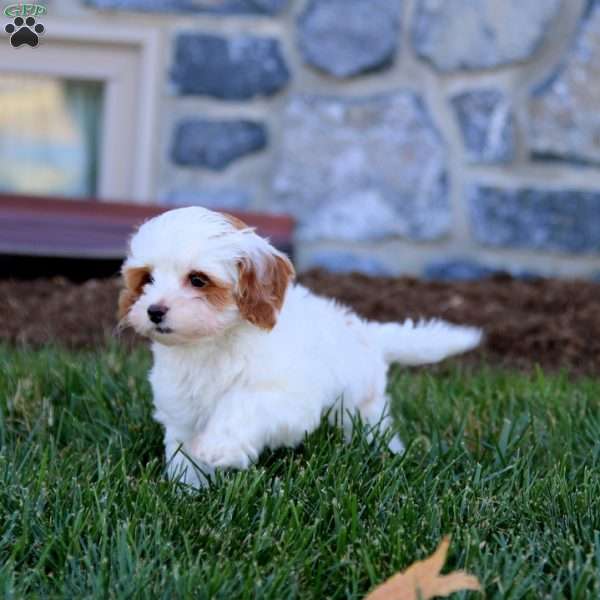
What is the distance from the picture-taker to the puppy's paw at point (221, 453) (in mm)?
2447

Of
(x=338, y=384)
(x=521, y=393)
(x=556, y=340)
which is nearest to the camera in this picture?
(x=338, y=384)

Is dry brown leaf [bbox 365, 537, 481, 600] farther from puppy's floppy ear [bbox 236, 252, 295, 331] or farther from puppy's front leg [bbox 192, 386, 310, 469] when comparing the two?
puppy's floppy ear [bbox 236, 252, 295, 331]

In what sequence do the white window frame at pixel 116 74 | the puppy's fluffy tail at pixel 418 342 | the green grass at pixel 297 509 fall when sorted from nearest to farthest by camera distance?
the green grass at pixel 297 509 < the puppy's fluffy tail at pixel 418 342 < the white window frame at pixel 116 74

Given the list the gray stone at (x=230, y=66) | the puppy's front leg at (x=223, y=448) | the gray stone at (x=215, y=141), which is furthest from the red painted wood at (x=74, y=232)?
the puppy's front leg at (x=223, y=448)

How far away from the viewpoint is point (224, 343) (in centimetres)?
267

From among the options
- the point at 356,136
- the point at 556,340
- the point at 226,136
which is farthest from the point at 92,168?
the point at 556,340

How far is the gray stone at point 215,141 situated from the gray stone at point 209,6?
603 mm

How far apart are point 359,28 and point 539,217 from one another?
1.44 meters

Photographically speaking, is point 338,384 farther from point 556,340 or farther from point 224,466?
point 556,340

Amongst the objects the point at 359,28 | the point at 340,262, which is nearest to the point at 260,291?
the point at 340,262

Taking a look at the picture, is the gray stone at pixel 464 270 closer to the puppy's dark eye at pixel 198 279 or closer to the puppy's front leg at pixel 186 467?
the puppy's front leg at pixel 186 467

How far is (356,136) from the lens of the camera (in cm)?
579

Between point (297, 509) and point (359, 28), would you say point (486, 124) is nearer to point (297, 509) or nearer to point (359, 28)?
point (359, 28)

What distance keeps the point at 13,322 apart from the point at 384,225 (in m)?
2.18
